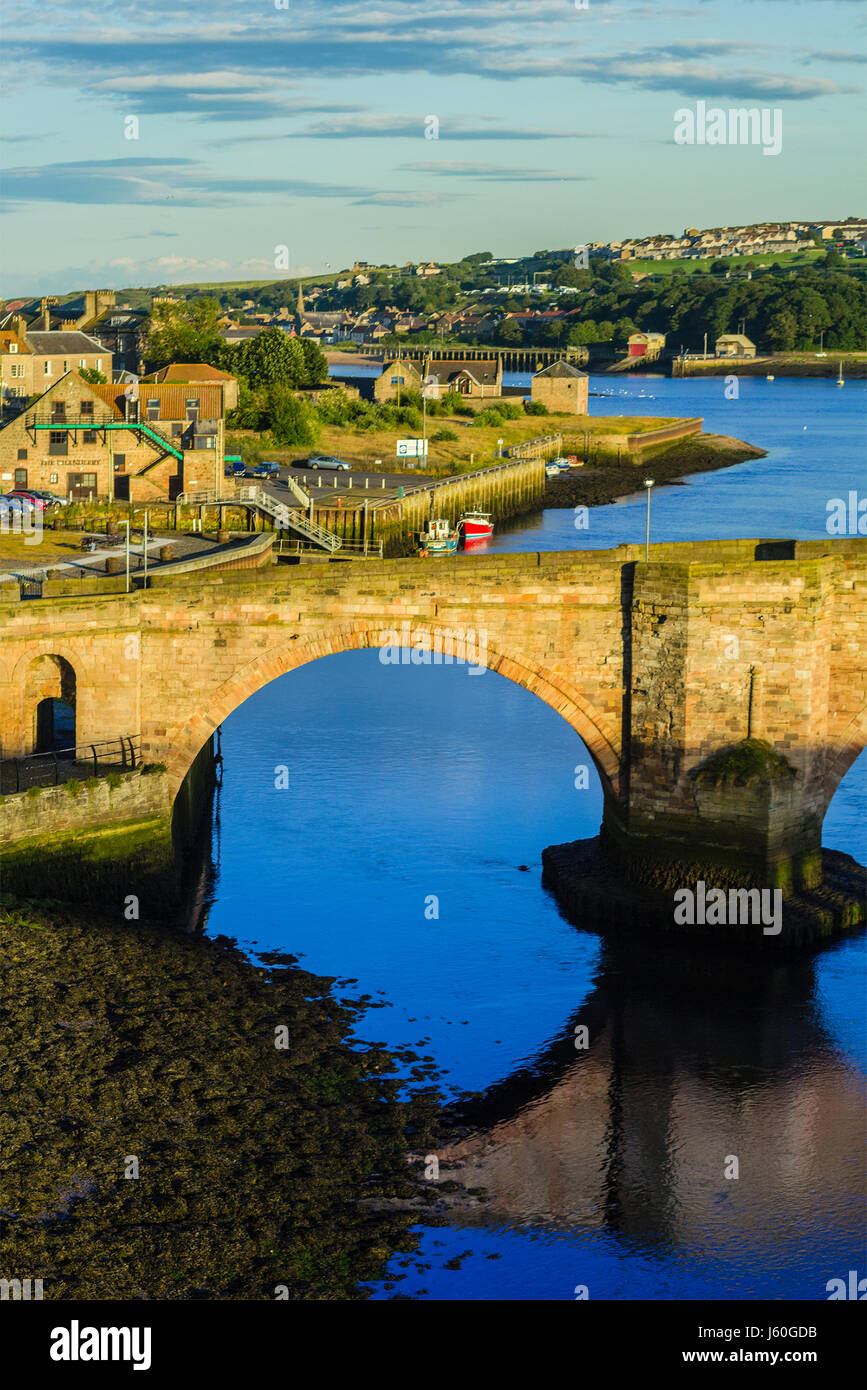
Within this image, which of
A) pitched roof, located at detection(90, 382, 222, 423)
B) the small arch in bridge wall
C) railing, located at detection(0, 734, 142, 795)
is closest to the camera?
railing, located at detection(0, 734, 142, 795)

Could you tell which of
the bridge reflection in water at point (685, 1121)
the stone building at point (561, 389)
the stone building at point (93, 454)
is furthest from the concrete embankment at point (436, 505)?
the bridge reflection in water at point (685, 1121)

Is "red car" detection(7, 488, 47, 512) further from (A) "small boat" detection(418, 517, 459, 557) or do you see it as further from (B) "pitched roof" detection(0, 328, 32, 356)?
(A) "small boat" detection(418, 517, 459, 557)

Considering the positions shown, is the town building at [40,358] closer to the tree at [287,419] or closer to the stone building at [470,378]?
the tree at [287,419]

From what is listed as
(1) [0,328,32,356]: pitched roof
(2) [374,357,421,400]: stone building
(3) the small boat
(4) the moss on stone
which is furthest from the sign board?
(4) the moss on stone

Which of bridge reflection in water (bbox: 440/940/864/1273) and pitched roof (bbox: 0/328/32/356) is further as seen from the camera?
pitched roof (bbox: 0/328/32/356)

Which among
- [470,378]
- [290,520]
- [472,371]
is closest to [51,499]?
[290,520]
